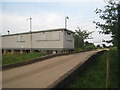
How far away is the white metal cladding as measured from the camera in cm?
2462

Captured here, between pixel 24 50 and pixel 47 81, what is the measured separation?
22.7m

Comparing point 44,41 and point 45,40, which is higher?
point 45,40

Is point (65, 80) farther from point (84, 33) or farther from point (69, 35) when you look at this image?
point (84, 33)

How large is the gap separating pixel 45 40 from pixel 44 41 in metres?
0.25

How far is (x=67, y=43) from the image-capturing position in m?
26.0

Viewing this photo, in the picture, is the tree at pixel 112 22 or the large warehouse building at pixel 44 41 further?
the large warehouse building at pixel 44 41

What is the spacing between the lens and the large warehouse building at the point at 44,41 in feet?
80.8

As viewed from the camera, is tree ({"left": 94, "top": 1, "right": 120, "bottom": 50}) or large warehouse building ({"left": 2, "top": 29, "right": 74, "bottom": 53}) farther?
large warehouse building ({"left": 2, "top": 29, "right": 74, "bottom": 53})

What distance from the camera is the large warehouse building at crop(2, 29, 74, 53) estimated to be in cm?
2464

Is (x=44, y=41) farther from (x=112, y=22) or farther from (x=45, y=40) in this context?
(x=112, y=22)

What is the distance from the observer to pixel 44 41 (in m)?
26.2

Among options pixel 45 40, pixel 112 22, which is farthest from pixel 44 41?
pixel 112 22

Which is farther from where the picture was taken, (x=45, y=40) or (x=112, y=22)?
(x=45, y=40)

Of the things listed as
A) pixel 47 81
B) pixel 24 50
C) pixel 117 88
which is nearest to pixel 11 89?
pixel 47 81
